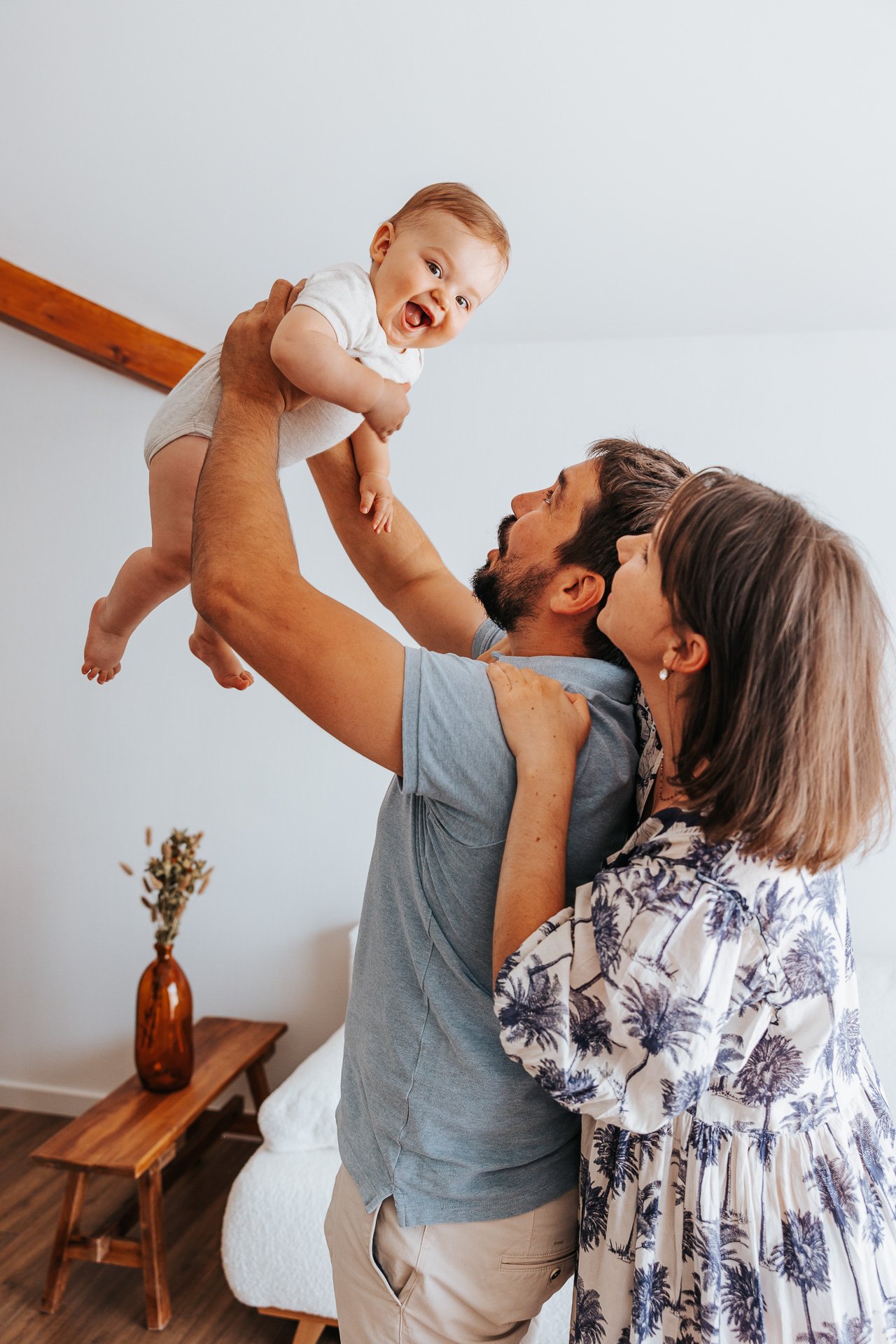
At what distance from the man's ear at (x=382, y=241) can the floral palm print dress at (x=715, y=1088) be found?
857mm

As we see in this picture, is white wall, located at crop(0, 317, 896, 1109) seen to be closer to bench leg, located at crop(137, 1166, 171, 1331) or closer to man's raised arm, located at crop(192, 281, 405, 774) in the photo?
bench leg, located at crop(137, 1166, 171, 1331)

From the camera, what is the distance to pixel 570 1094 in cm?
84

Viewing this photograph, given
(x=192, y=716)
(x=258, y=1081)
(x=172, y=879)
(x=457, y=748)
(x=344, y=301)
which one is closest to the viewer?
(x=457, y=748)

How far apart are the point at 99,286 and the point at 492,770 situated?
94.0 inches

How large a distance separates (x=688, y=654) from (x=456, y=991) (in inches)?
16.0

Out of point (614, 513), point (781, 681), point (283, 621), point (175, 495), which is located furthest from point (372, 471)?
point (781, 681)

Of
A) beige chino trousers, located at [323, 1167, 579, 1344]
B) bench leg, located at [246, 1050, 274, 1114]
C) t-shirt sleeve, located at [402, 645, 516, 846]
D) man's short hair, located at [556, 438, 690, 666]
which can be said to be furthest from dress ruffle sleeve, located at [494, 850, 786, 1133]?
bench leg, located at [246, 1050, 274, 1114]

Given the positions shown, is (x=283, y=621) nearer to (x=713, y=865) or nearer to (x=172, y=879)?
(x=713, y=865)

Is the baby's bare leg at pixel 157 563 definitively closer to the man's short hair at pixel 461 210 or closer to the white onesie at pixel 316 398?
the white onesie at pixel 316 398

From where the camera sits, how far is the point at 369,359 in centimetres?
128

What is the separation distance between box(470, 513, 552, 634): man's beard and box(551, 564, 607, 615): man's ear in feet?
0.07

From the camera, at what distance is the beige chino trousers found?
1000 mm

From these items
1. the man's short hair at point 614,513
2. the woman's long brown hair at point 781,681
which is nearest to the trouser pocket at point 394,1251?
the woman's long brown hair at point 781,681

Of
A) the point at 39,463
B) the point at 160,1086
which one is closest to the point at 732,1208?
the point at 160,1086
